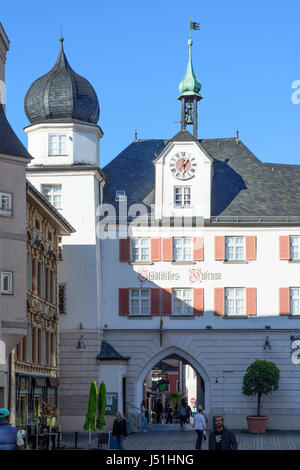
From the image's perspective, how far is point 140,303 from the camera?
51344 mm

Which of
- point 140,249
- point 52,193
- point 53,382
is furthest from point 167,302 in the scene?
point 53,382

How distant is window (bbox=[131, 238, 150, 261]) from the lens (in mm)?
51656

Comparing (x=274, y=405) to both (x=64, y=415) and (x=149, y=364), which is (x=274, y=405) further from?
(x=64, y=415)

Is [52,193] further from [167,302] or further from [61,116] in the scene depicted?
[167,302]

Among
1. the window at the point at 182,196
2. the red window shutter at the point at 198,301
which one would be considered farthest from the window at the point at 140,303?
the window at the point at 182,196

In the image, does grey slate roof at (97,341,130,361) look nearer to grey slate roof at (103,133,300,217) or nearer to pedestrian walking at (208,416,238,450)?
grey slate roof at (103,133,300,217)

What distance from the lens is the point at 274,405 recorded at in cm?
5034

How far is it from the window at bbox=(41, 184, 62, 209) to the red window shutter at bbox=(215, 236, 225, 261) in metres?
8.18

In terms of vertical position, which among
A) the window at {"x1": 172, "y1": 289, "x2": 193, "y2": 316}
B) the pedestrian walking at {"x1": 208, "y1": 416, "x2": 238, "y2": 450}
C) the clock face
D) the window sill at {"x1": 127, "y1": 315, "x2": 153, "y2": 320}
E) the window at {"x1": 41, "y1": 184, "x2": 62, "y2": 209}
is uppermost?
the clock face

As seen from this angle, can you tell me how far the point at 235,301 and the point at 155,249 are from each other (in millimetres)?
4802

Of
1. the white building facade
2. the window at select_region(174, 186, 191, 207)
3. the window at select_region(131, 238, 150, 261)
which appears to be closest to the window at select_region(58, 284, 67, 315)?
the white building facade

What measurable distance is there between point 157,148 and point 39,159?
28.5 feet
